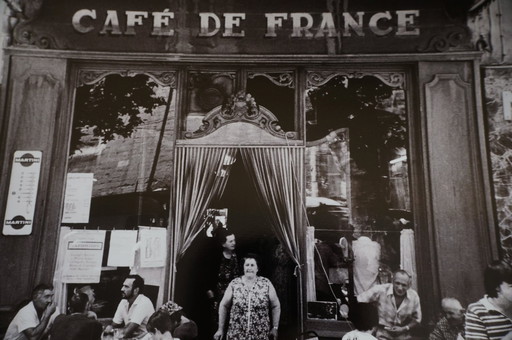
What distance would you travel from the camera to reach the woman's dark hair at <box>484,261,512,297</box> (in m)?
3.55

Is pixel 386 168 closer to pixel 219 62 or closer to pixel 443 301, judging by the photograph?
pixel 443 301

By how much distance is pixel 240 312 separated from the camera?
3.62 metres

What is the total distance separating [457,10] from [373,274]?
2.84 m

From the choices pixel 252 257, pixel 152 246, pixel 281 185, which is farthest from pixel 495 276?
pixel 152 246

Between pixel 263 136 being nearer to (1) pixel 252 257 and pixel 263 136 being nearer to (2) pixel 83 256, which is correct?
(1) pixel 252 257

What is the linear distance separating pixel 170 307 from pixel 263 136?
1.91 m

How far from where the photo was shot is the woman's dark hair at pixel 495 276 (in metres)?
3.55

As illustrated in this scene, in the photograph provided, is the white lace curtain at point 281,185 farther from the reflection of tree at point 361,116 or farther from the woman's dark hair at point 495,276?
the woman's dark hair at point 495,276

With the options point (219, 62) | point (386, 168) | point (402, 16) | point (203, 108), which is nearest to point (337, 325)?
point (386, 168)

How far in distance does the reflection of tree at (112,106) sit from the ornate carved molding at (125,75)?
4 centimetres

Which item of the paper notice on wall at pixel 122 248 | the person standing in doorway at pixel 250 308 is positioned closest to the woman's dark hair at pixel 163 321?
the person standing in doorway at pixel 250 308

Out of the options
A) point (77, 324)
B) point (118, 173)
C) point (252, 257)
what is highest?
point (118, 173)

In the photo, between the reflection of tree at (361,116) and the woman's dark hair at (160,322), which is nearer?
the woman's dark hair at (160,322)

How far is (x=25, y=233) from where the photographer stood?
12.2ft
